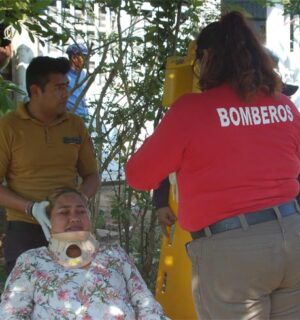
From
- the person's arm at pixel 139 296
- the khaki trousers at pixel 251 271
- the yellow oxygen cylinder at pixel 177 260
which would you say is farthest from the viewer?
the yellow oxygen cylinder at pixel 177 260

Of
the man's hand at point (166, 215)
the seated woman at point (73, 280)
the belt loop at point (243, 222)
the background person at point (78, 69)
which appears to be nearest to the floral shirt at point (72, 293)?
the seated woman at point (73, 280)

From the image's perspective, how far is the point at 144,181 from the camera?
237 centimetres

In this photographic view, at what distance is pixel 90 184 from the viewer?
3469 mm

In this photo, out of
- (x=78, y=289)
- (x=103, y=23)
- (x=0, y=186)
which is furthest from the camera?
(x=103, y=23)

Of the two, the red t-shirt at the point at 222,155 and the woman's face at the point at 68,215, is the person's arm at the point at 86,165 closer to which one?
the woman's face at the point at 68,215

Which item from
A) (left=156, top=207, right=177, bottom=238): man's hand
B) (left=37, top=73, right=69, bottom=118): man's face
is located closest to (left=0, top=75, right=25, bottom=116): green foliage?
(left=37, top=73, right=69, bottom=118): man's face

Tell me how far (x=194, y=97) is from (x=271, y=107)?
0.97 feet

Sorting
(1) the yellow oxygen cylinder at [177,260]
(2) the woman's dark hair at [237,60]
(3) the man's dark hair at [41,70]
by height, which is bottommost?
(1) the yellow oxygen cylinder at [177,260]

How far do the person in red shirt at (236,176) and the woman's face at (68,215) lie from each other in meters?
A: 0.73

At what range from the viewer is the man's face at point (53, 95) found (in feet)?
10.7

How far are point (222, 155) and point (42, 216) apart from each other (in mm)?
1104

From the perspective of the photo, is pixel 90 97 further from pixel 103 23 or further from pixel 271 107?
pixel 271 107

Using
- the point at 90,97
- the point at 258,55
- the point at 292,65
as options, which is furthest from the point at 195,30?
the point at 292,65

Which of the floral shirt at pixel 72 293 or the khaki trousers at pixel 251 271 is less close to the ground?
the khaki trousers at pixel 251 271
